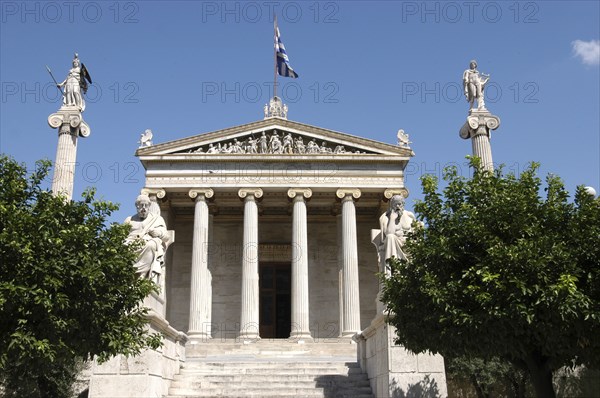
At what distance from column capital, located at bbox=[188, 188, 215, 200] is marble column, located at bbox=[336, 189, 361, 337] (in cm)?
634

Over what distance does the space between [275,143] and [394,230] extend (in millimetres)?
18090

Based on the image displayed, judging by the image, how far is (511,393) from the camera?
2766 centimetres

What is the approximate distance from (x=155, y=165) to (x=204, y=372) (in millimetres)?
16430

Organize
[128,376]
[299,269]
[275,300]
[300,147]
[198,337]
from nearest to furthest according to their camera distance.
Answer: [128,376] → [198,337] → [299,269] → [300,147] → [275,300]

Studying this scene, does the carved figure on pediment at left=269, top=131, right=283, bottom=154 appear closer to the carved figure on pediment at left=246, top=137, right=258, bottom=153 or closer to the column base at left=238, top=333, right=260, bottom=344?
the carved figure on pediment at left=246, top=137, right=258, bottom=153

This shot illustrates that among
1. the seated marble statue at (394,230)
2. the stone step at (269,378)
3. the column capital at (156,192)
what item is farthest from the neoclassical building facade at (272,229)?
the seated marble statue at (394,230)

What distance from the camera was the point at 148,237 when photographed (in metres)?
14.6

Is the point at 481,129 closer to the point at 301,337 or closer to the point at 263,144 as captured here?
the point at 263,144

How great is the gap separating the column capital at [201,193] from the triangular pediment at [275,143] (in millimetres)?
1922

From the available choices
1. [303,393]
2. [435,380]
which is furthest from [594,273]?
[303,393]

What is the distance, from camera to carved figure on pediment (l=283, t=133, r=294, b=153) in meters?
31.7

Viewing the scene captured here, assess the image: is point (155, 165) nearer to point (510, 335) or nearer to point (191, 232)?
point (191, 232)

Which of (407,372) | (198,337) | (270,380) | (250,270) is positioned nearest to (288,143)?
(250,270)

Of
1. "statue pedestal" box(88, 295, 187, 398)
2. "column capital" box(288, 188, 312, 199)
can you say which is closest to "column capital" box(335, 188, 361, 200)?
"column capital" box(288, 188, 312, 199)
